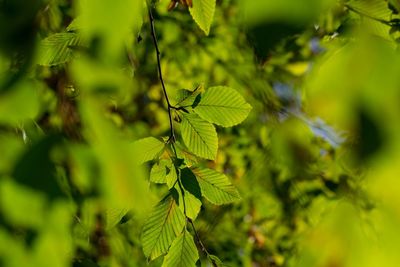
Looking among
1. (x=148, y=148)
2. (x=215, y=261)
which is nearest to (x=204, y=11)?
(x=148, y=148)

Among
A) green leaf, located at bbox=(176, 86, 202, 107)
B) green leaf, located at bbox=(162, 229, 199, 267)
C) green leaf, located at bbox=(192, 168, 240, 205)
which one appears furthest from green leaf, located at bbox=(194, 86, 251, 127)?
green leaf, located at bbox=(162, 229, 199, 267)

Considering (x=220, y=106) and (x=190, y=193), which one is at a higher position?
(x=220, y=106)

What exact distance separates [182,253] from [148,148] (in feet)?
0.80

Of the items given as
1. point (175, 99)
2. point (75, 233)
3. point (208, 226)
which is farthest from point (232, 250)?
point (175, 99)

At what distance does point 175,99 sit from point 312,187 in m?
2.28

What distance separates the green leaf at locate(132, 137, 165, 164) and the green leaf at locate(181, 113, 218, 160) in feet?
0.20

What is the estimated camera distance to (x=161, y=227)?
138cm

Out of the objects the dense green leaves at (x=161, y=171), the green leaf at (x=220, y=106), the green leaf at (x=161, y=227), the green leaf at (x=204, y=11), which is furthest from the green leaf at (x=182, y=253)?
the green leaf at (x=204, y=11)

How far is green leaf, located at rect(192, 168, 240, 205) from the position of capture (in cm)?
145

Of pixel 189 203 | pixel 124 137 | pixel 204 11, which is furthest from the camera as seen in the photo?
pixel 189 203

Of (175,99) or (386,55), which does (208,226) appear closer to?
(175,99)

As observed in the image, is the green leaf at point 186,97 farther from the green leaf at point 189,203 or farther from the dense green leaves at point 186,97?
the green leaf at point 189,203

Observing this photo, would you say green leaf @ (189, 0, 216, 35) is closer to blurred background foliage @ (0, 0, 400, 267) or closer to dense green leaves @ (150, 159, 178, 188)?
blurred background foliage @ (0, 0, 400, 267)

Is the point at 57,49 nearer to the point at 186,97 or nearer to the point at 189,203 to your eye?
the point at 186,97
